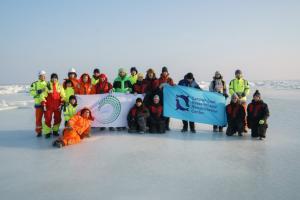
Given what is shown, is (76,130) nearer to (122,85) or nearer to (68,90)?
(68,90)

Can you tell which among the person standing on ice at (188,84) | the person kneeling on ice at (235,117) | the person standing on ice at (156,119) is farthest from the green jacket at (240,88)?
the person standing on ice at (156,119)

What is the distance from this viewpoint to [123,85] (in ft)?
23.2

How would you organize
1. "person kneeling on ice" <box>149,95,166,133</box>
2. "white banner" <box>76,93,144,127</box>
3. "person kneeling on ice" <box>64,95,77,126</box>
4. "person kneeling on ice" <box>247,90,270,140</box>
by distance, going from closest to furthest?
"person kneeling on ice" <box>247,90,270,140</box>, "person kneeling on ice" <box>64,95,77,126</box>, "person kneeling on ice" <box>149,95,166,133</box>, "white banner" <box>76,93,144,127</box>

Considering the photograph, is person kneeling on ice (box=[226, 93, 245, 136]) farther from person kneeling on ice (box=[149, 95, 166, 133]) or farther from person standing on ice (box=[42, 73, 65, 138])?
person standing on ice (box=[42, 73, 65, 138])

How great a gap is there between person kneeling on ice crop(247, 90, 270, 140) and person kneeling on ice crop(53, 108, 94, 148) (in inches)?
139

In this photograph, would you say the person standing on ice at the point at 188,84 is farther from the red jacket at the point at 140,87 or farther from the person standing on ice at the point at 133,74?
the person standing on ice at the point at 133,74

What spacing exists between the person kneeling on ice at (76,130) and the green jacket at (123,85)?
104cm

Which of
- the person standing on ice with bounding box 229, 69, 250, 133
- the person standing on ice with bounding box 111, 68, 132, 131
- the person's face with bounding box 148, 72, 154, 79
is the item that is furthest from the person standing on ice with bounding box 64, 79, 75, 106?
the person standing on ice with bounding box 229, 69, 250, 133

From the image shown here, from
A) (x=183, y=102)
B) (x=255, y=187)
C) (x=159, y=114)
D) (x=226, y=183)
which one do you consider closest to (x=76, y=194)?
(x=226, y=183)

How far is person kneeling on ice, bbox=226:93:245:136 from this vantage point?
6.49 meters

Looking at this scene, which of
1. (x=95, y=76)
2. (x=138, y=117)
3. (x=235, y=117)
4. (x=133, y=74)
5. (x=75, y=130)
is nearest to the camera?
(x=75, y=130)

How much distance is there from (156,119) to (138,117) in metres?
0.43

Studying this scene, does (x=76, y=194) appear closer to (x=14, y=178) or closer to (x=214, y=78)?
(x=14, y=178)

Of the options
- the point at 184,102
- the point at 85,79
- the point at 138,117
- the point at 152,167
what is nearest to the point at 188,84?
the point at 184,102
